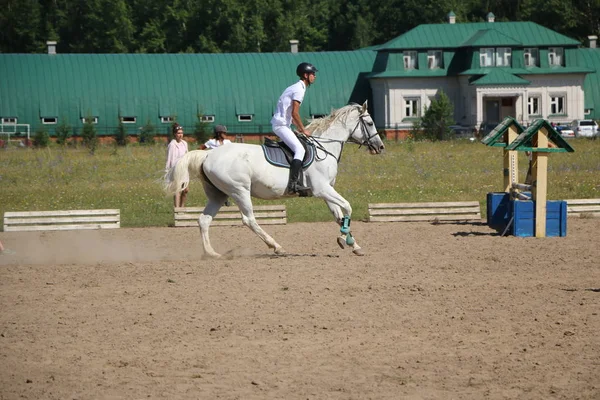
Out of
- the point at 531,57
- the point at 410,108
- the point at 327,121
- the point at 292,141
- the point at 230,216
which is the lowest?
the point at 230,216

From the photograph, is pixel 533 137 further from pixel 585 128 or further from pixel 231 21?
pixel 231 21

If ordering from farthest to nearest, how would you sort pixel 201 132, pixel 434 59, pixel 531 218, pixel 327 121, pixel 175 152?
1. pixel 434 59
2. pixel 201 132
3. pixel 175 152
4. pixel 531 218
5. pixel 327 121

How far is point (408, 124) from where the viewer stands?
7188 cm

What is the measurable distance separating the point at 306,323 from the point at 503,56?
6371cm

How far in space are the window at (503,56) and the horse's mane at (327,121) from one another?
56.6 metres

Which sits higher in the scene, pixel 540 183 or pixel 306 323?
pixel 540 183

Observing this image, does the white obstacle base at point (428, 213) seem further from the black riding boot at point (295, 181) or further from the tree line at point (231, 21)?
the tree line at point (231, 21)

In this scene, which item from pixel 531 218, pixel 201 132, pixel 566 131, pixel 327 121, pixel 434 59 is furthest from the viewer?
pixel 434 59

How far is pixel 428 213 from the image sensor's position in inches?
882

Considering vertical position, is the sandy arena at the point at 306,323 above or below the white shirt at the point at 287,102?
below

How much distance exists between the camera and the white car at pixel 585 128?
6535cm

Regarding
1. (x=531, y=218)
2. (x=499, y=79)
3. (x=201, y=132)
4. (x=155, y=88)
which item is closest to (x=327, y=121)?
(x=531, y=218)

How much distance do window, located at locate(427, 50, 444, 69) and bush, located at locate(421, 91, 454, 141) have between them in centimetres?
1385

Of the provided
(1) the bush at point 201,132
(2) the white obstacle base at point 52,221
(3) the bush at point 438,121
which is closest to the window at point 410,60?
(3) the bush at point 438,121
